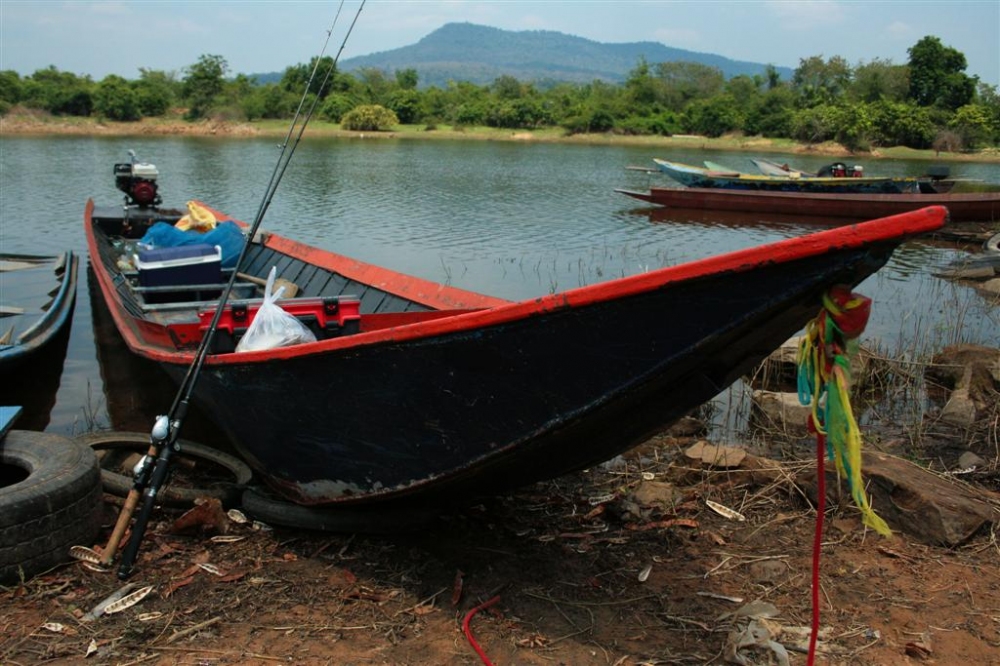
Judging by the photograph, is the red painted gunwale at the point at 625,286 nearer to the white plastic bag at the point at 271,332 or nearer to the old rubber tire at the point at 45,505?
the white plastic bag at the point at 271,332

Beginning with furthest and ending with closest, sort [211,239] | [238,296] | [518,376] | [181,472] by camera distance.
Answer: [211,239] → [238,296] → [181,472] → [518,376]

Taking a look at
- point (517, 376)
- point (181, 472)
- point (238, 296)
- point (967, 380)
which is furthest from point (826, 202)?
point (517, 376)

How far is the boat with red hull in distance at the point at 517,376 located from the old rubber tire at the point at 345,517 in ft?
0.25

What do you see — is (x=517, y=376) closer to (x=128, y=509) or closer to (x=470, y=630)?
(x=470, y=630)

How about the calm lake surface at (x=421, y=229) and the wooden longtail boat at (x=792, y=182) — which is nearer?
the calm lake surface at (x=421, y=229)

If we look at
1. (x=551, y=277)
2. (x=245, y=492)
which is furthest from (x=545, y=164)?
(x=245, y=492)

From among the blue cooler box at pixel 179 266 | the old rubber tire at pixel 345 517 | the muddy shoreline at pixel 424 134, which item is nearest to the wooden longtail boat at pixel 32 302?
the blue cooler box at pixel 179 266

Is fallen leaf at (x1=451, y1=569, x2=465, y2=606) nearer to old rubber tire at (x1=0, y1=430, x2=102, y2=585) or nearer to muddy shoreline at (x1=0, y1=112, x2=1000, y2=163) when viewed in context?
old rubber tire at (x1=0, y1=430, x2=102, y2=585)

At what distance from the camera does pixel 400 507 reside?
391 centimetres

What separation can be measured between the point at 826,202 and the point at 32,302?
1750cm

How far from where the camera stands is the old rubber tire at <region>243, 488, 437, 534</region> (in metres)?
3.92

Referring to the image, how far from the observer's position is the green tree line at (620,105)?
45406mm

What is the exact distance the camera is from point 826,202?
19797 millimetres

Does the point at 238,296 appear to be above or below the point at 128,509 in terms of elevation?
above
